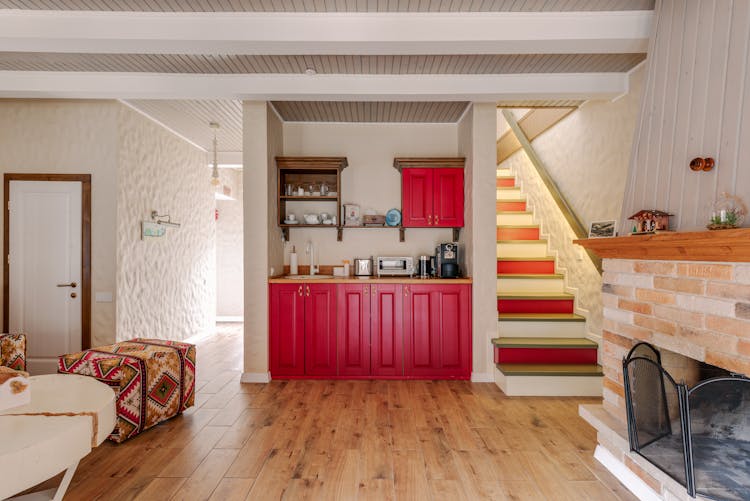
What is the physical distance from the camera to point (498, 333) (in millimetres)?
4090

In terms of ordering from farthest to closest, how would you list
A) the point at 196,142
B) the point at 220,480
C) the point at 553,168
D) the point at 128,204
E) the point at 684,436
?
1. the point at 196,142
2. the point at 553,168
3. the point at 128,204
4. the point at 220,480
5. the point at 684,436

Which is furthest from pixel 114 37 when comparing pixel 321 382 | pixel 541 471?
pixel 541 471

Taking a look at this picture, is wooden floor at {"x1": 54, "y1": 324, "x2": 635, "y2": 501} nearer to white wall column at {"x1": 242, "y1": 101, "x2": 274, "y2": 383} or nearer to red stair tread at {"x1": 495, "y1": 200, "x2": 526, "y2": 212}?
white wall column at {"x1": 242, "y1": 101, "x2": 274, "y2": 383}

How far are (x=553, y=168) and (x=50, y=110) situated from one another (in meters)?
5.64

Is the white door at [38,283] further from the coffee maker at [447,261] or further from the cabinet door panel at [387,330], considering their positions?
the coffee maker at [447,261]

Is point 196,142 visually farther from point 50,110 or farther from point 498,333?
point 498,333

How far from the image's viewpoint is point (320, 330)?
411 cm

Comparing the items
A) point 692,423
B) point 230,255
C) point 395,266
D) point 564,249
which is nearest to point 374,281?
point 395,266

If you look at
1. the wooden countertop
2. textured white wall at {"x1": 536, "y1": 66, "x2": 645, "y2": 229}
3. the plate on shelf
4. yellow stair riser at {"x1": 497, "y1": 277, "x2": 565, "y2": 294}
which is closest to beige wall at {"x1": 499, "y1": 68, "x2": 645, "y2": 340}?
textured white wall at {"x1": 536, "y1": 66, "x2": 645, "y2": 229}

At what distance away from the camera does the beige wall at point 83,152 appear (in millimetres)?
4238

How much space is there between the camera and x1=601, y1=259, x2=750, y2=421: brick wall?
1.73m

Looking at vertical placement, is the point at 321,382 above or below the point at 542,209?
below

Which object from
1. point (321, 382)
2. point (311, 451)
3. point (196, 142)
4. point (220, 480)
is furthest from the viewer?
point (196, 142)

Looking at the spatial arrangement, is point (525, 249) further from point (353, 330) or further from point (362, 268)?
point (353, 330)
